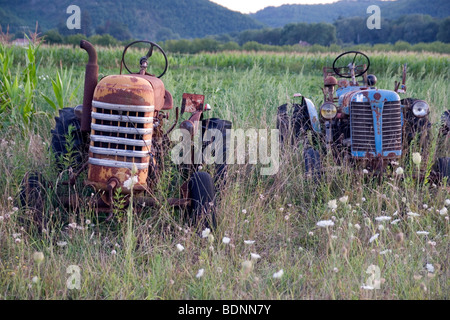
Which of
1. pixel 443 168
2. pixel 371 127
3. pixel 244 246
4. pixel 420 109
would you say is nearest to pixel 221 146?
pixel 244 246

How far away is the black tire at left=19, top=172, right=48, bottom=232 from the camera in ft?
10.6

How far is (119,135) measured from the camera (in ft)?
10.2

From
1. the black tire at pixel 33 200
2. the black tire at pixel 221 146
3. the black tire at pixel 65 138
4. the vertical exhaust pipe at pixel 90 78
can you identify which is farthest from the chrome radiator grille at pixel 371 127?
the black tire at pixel 33 200

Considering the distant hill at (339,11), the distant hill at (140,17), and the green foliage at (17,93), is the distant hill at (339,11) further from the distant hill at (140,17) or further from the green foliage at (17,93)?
the green foliage at (17,93)

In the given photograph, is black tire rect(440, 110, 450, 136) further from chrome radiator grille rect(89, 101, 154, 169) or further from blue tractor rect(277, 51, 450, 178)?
chrome radiator grille rect(89, 101, 154, 169)

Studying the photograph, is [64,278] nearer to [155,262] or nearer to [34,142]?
[155,262]

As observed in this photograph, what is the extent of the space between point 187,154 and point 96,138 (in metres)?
0.92

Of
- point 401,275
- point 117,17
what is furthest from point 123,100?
point 117,17

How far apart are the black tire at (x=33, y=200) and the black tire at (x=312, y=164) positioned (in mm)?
2438

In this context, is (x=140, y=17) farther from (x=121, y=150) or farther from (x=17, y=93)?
(x=121, y=150)

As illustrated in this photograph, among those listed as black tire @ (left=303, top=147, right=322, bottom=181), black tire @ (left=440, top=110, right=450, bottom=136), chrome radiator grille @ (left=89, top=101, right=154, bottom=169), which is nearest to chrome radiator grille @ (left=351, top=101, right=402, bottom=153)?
black tire @ (left=303, top=147, right=322, bottom=181)

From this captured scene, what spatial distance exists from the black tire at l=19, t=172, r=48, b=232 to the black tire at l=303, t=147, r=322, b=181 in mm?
2438

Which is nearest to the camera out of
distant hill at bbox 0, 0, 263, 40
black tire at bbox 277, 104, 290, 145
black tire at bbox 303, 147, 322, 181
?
black tire at bbox 303, 147, 322, 181

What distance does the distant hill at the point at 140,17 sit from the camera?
79125mm
